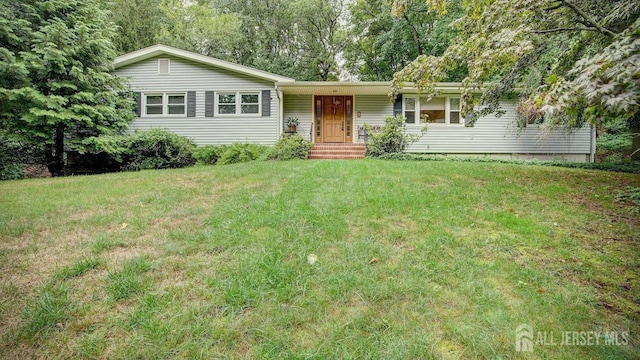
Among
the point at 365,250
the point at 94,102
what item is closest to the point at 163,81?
the point at 94,102

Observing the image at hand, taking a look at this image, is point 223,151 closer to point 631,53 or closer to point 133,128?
point 133,128

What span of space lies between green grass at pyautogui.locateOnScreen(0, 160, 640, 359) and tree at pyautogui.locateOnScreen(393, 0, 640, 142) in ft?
4.48

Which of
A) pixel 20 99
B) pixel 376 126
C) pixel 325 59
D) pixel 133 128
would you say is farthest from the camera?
pixel 325 59

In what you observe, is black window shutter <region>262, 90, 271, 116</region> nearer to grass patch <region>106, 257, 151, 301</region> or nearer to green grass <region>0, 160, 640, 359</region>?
green grass <region>0, 160, 640, 359</region>

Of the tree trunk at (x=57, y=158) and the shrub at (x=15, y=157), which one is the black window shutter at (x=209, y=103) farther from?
the shrub at (x=15, y=157)

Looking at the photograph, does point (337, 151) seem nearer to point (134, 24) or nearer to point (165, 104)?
point (165, 104)

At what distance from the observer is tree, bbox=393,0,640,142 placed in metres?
1.82

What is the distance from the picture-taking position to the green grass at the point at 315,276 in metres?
1.80

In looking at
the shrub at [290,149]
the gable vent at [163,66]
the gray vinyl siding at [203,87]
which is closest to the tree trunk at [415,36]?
the gray vinyl siding at [203,87]

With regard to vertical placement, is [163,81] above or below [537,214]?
above

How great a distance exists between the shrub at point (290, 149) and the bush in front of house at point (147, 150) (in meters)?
3.24

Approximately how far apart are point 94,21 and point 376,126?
10.8m

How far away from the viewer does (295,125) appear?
13242mm

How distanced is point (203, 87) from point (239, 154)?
12.6 feet
